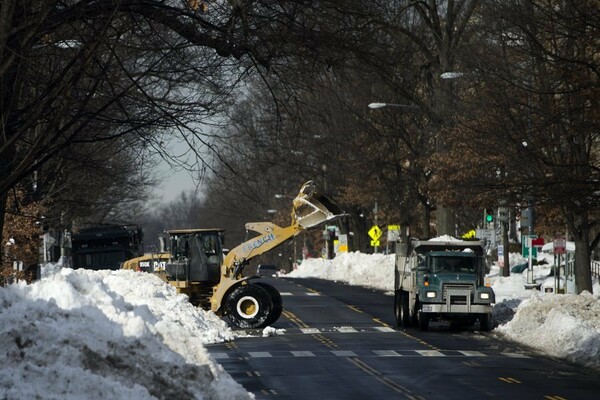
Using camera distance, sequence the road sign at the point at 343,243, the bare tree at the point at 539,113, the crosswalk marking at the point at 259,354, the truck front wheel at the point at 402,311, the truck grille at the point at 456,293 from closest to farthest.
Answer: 1. the crosswalk marking at the point at 259,354
2. the bare tree at the point at 539,113
3. the truck grille at the point at 456,293
4. the truck front wheel at the point at 402,311
5. the road sign at the point at 343,243

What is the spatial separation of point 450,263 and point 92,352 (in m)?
23.0

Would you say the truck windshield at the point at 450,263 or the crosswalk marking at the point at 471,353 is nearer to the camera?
the crosswalk marking at the point at 471,353

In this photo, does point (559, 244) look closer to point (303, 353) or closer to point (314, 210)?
point (314, 210)

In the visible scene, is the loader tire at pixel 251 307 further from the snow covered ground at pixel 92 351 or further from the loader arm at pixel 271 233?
the snow covered ground at pixel 92 351

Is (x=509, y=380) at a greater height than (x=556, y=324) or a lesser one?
lesser

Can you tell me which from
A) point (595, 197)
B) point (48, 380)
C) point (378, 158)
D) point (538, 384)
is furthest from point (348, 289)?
point (48, 380)

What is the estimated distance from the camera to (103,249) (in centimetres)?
6481

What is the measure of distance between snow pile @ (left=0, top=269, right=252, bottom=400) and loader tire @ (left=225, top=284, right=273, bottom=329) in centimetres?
1738

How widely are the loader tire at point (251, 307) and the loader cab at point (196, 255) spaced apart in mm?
2576

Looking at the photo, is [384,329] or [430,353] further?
[384,329]

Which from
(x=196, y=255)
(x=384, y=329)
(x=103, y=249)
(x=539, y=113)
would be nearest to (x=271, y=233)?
(x=196, y=255)

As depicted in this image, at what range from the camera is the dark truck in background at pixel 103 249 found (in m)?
64.3

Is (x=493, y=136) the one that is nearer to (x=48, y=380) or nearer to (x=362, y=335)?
(x=362, y=335)

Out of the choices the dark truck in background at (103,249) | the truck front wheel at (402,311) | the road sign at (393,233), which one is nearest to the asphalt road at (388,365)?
the truck front wheel at (402,311)
